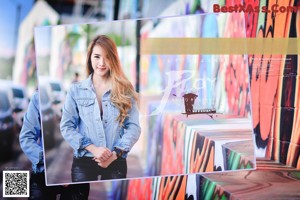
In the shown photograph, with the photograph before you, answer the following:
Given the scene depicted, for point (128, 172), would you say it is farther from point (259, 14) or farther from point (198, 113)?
point (259, 14)

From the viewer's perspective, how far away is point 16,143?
343 cm

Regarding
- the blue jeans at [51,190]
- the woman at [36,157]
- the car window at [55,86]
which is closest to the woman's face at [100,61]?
the car window at [55,86]

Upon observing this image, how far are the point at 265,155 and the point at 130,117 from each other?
1.21 meters

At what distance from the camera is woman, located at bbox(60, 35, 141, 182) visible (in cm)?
343

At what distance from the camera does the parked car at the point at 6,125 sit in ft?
11.1

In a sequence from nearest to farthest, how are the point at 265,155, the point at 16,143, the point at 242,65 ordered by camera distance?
1. the point at 16,143
2. the point at 242,65
3. the point at 265,155

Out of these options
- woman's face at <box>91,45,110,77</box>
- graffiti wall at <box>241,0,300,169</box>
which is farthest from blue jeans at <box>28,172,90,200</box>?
graffiti wall at <box>241,0,300,169</box>

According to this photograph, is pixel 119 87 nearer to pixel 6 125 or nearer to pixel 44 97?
pixel 44 97

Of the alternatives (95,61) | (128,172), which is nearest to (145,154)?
(128,172)

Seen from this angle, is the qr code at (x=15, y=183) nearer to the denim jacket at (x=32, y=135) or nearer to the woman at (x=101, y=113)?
the denim jacket at (x=32, y=135)

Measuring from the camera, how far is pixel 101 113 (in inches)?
136

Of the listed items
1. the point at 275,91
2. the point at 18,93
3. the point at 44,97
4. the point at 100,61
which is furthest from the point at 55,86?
the point at 275,91

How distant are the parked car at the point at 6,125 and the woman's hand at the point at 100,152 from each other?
535 millimetres

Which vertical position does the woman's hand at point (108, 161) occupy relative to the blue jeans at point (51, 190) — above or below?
above
